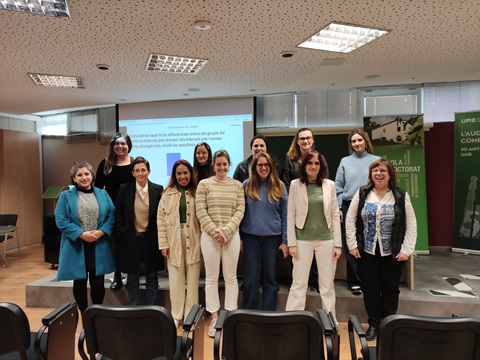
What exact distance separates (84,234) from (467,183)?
488 cm

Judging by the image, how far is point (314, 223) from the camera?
2504 millimetres

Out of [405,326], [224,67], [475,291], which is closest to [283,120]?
[224,67]

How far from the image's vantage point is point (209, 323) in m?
2.89

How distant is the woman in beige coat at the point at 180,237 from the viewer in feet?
8.84

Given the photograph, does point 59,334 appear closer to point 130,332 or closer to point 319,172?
point 130,332

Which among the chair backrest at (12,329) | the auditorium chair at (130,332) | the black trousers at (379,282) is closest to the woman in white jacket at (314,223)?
the black trousers at (379,282)

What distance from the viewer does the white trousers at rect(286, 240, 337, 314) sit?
8.27 ft

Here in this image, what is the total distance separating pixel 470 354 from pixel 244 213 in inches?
66.4

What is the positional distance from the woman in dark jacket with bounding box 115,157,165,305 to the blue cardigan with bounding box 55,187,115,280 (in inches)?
4.4

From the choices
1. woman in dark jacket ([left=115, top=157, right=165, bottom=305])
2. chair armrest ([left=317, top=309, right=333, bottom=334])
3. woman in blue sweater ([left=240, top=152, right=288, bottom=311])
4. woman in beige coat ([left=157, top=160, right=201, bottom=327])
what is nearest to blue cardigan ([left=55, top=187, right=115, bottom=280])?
woman in dark jacket ([left=115, top=157, right=165, bottom=305])

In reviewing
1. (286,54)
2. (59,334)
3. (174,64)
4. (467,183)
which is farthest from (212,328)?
(467,183)

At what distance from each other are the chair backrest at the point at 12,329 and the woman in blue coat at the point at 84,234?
3.77 ft

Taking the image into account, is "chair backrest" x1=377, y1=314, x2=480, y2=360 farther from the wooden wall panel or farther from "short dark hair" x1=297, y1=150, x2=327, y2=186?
the wooden wall panel

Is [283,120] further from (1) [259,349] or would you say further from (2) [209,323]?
(1) [259,349]
